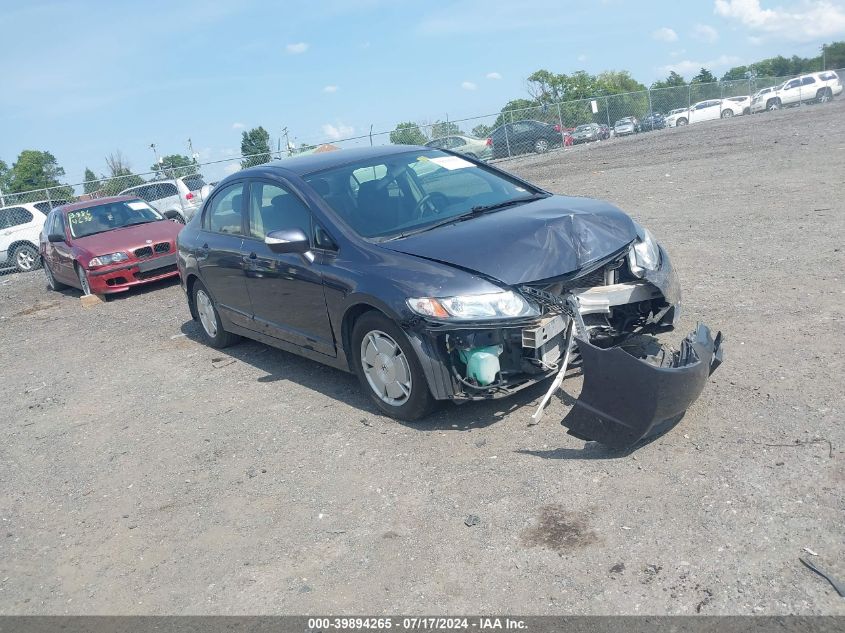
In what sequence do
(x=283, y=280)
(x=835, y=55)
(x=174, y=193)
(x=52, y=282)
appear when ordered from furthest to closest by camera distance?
(x=835, y=55), (x=174, y=193), (x=52, y=282), (x=283, y=280)

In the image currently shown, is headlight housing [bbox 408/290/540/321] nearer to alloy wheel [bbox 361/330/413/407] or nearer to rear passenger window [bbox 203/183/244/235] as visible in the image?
alloy wheel [bbox 361/330/413/407]

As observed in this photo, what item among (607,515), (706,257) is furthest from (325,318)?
(706,257)

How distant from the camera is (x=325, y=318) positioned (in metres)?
5.69

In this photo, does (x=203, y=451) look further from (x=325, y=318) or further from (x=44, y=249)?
(x=44, y=249)

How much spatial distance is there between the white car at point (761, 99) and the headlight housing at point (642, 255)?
39.5 m

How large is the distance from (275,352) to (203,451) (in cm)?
218

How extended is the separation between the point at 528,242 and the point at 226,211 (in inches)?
127

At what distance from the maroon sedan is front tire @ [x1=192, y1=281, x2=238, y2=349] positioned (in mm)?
4338

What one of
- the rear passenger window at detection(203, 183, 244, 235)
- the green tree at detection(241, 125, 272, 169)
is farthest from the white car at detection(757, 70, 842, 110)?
the rear passenger window at detection(203, 183, 244, 235)

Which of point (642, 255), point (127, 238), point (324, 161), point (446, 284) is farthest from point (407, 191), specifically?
point (127, 238)

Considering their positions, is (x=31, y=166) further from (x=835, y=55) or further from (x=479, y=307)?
(x=479, y=307)

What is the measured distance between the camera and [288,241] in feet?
18.2

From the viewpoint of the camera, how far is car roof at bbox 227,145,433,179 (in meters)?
6.27

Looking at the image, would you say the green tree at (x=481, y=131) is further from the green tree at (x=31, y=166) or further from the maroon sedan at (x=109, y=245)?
the green tree at (x=31, y=166)
